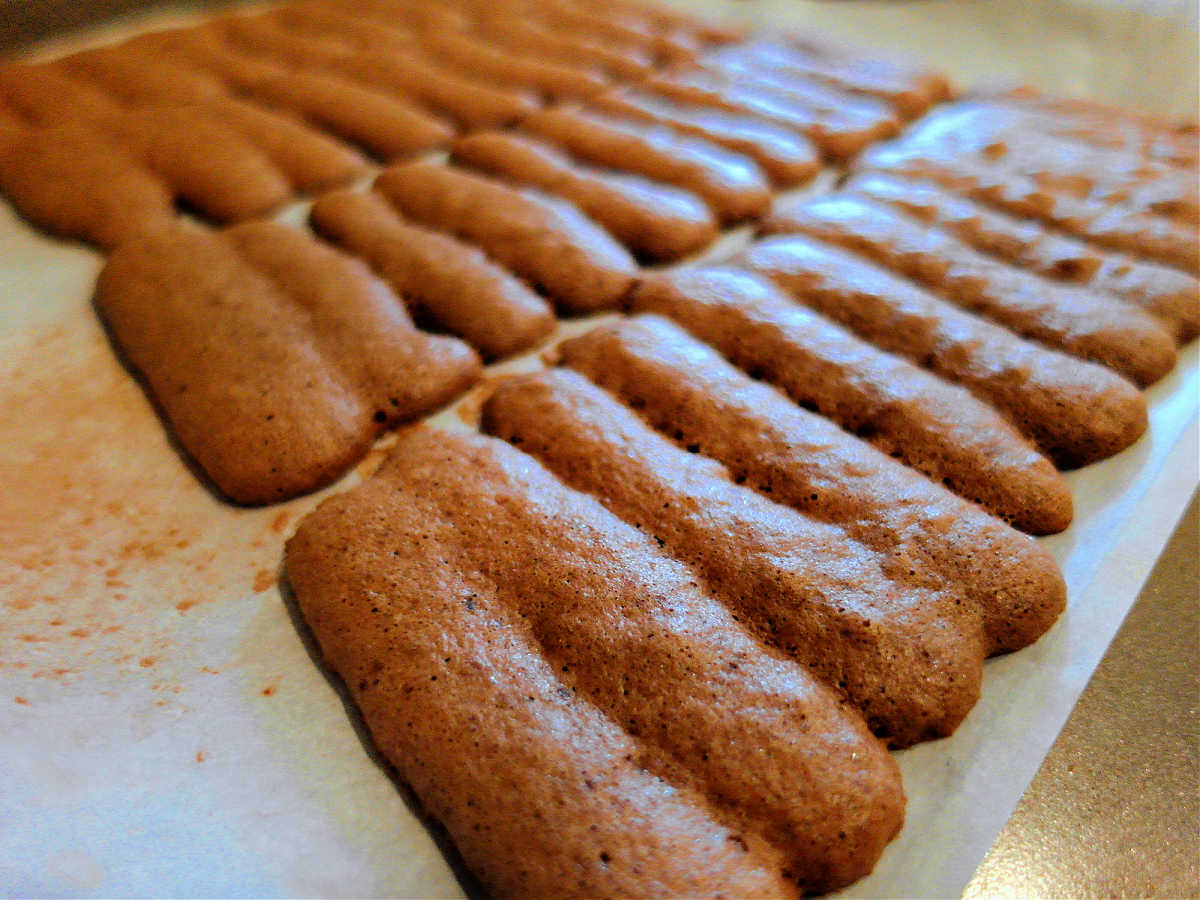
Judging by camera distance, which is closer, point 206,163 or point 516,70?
point 206,163

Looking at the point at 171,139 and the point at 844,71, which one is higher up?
the point at 844,71

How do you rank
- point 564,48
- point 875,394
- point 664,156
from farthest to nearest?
point 564,48, point 664,156, point 875,394

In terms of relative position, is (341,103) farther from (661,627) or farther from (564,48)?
(661,627)

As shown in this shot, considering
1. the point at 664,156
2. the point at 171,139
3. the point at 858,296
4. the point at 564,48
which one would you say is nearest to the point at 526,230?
the point at 664,156

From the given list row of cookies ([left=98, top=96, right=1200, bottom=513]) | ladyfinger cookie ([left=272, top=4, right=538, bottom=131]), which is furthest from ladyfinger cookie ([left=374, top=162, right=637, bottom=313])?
ladyfinger cookie ([left=272, top=4, right=538, bottom=131])

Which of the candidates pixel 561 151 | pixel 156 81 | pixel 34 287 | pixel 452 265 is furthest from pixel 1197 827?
pixel 156 81

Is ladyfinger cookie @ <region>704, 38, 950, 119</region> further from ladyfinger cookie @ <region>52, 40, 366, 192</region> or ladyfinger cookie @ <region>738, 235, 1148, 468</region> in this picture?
ladyfinger cookie @ <region>52, 40, 366, 192</region>

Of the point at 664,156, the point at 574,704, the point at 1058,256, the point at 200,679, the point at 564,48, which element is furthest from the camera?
the point at 564,48
